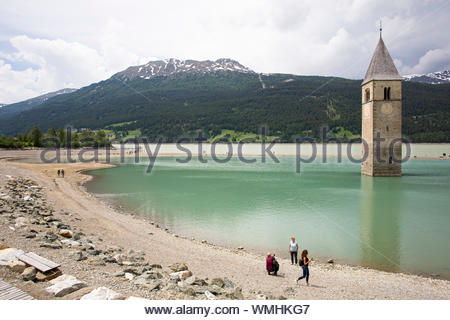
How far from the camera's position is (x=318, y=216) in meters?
16.2

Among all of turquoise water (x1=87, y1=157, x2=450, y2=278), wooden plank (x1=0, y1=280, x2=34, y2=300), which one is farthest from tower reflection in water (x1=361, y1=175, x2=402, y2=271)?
wooden plank (x1=0, y1=280, x2=34, y2=300)

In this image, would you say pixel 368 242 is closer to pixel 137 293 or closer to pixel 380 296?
pixel 380 296

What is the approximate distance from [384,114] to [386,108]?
2.17 ft

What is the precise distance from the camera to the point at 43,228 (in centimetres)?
1015

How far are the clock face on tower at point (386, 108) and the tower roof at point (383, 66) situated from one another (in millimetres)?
2793

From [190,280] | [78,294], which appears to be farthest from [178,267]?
[78,294]

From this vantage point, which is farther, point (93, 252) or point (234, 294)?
point (93, 252)

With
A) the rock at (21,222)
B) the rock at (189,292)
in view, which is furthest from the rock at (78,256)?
the rock at (21,222)

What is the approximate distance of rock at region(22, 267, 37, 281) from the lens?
18.1 ft

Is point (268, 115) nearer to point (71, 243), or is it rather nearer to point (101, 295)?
point (71, 243)

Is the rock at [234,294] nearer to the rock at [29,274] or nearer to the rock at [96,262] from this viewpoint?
the rock at [96,262]

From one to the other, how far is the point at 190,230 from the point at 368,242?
24.1ft

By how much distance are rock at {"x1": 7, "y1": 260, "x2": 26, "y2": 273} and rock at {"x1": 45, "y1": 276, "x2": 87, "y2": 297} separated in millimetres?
747
